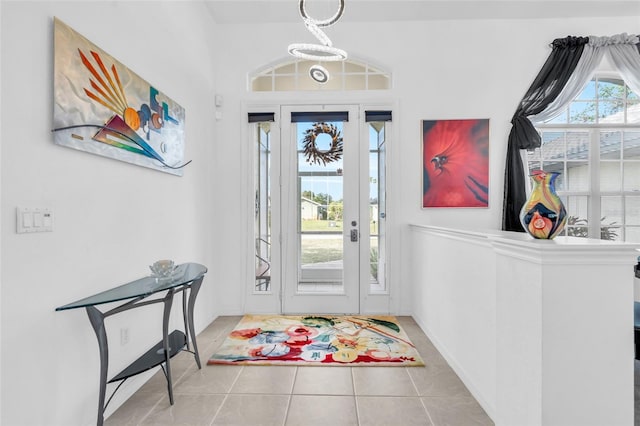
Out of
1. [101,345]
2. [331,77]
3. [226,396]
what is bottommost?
[226,396]

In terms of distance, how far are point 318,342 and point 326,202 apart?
59.9 inches

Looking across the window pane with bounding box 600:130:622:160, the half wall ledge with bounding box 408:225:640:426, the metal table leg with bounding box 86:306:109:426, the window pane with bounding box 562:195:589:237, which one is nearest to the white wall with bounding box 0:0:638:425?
the metal table leg with bounding box 86:306:109:426

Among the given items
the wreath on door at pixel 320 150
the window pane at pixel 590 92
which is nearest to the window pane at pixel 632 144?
the window pane at pixel 590 92

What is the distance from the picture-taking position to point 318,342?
2828 mm

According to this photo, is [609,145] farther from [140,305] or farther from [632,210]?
[140,305]

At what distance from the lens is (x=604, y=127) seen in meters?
3.57

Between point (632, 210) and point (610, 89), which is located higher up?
point (610, 89)

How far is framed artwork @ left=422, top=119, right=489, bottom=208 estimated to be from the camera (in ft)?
11.5

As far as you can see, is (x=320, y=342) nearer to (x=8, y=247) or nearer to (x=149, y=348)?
(x=149, y=348)

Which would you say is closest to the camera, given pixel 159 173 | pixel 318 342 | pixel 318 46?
pixel 159 173

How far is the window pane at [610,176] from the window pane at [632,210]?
187 millimetres

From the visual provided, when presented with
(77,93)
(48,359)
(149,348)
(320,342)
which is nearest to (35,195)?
(77,93)

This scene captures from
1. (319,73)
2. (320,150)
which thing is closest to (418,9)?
(319,73)

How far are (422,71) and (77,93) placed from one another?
327 cm
